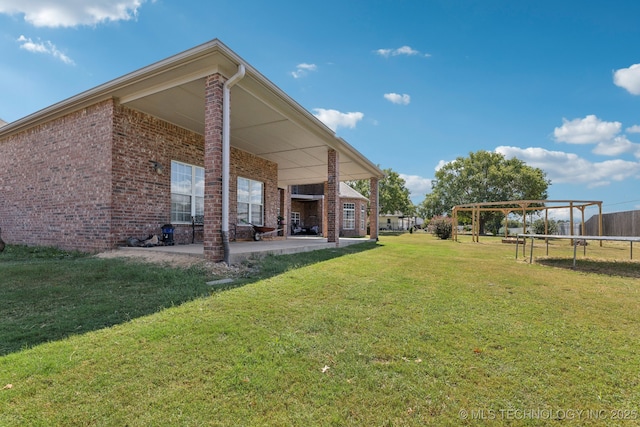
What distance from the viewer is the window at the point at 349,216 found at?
23375mm

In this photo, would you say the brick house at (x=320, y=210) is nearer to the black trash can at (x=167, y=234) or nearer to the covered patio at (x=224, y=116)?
the covered patio at (x=224, y=116)

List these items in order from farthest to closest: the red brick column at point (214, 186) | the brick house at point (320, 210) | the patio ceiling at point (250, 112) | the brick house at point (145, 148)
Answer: the brick house at point (320, 210) → the patio ceiling at point (250, 112) → the brick house at point (145, 148) → the red brick column at point (214, 186)

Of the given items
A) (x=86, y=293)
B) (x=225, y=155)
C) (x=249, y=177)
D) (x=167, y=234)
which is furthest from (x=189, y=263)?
(x=249, y=177)

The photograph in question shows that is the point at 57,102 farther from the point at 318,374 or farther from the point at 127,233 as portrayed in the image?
the point at 318,374

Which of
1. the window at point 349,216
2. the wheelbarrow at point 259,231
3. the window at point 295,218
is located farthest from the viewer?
the window at point 349,216

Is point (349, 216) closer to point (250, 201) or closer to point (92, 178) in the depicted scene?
point (250, 201)

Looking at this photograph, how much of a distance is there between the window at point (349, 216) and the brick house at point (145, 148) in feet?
43.1

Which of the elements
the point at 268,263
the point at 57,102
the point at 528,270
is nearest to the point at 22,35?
the point at 57,102

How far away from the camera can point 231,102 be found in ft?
22.4

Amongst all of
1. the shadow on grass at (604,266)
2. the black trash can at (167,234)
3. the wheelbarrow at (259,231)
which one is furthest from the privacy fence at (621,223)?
the black trash can at (167,234)

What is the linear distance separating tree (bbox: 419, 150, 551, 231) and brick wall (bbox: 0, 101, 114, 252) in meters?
34.8

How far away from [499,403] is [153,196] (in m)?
8.06

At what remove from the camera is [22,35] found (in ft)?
25.4

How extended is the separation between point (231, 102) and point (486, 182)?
33.6 metres
